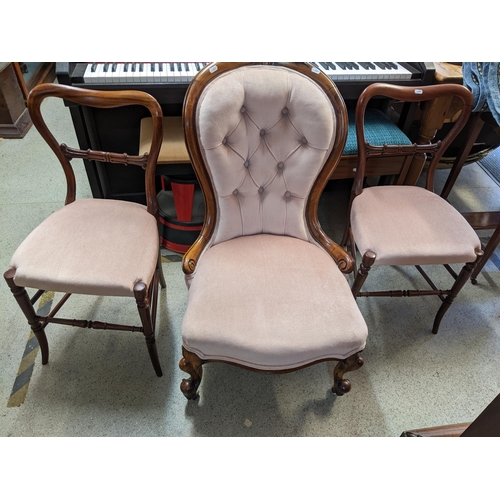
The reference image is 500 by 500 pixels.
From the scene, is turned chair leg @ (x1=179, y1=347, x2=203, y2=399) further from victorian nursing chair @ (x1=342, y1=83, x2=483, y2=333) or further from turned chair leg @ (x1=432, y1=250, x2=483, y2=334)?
turned chair leg @ (x1=432, y1=250, x2=483, y2=334)

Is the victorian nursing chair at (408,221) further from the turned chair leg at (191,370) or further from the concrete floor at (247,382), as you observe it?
the turned chair leg at (191,370)

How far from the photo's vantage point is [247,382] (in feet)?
4.71

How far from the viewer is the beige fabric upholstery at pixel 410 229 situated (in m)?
1.36

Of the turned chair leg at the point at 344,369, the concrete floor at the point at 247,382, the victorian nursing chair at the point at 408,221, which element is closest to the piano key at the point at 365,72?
the victorian nursing chair at the point at 408,221

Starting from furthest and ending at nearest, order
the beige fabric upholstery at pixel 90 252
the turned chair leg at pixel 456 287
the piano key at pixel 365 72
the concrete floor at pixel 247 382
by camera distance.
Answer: the piano key at pixel 365 72
the turned chair leg at pixel 456 287
the concrete floor at pixel 247 382
the beige fabric upholstery at pixel 90 252

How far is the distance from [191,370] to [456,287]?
1.11 metres

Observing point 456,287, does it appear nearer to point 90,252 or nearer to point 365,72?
point 365,72

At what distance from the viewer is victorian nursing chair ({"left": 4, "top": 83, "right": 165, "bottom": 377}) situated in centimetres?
116

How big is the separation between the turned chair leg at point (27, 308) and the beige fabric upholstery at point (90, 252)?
24 millimetres

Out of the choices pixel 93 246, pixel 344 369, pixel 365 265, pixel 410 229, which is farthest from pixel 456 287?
pixel 93 246

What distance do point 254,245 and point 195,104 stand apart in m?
0.50

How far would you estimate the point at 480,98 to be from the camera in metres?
1.59

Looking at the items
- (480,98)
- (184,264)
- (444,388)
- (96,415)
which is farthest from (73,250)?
(480,98)

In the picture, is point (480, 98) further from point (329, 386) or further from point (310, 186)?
point (329, 386)
